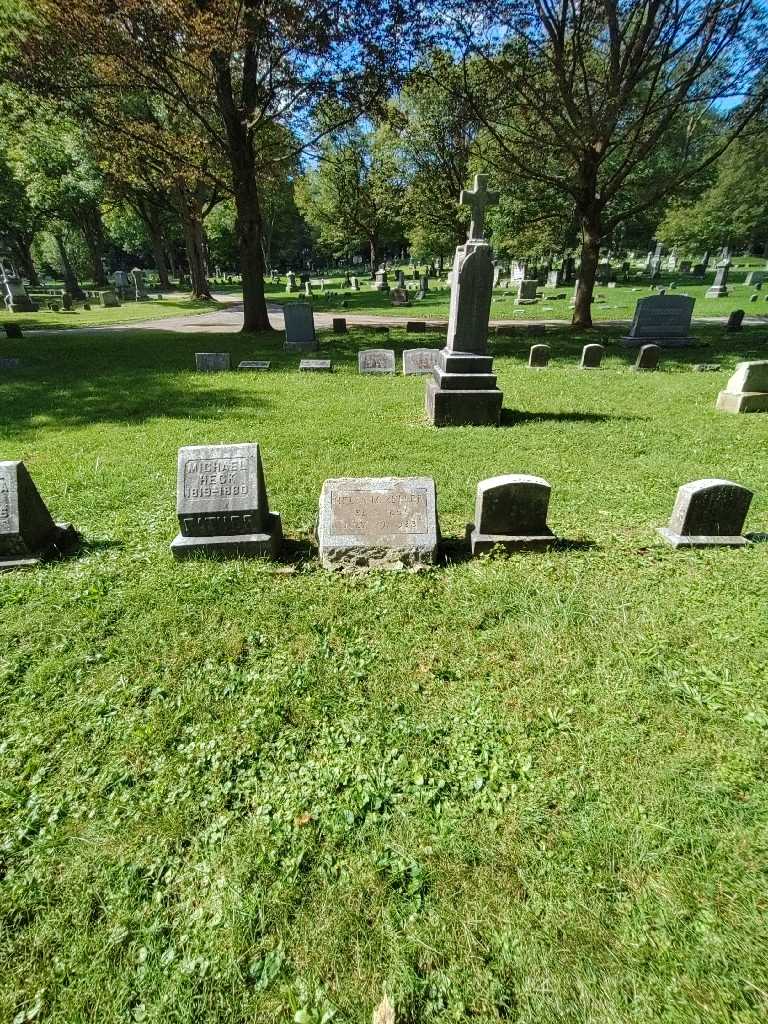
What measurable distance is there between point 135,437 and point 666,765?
8.14m

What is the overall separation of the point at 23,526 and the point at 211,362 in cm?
929

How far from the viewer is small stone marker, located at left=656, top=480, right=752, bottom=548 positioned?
4.62 m

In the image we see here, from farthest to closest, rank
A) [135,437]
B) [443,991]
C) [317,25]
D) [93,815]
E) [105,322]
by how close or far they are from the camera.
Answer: [105,322]
[317,25]
[135,437]
[93,815]
[443,991]

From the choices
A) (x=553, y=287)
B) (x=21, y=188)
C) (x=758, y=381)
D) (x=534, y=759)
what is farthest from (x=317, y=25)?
(x=21, y=188)

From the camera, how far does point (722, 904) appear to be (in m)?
2.06

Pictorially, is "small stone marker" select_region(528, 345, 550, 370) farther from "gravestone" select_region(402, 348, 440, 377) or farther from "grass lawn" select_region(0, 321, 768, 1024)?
"grass lawn" select_region(0, 321, 768, 1024)

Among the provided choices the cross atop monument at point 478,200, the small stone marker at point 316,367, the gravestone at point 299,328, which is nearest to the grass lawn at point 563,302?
the gravestone at point 299,328

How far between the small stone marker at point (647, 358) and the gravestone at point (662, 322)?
3128mm

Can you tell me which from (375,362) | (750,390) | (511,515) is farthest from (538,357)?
(511,515)

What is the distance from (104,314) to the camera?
26719mm

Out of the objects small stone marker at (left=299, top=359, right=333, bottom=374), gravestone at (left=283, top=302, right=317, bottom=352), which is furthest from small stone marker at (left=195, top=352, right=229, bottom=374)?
gravestone at (left=283, top=302, right=317, bottom=352)

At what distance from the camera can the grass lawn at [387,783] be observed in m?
1.88

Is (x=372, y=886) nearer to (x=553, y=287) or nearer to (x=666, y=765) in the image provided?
(x=666, y=765)

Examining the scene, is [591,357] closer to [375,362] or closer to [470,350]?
[375,362]
